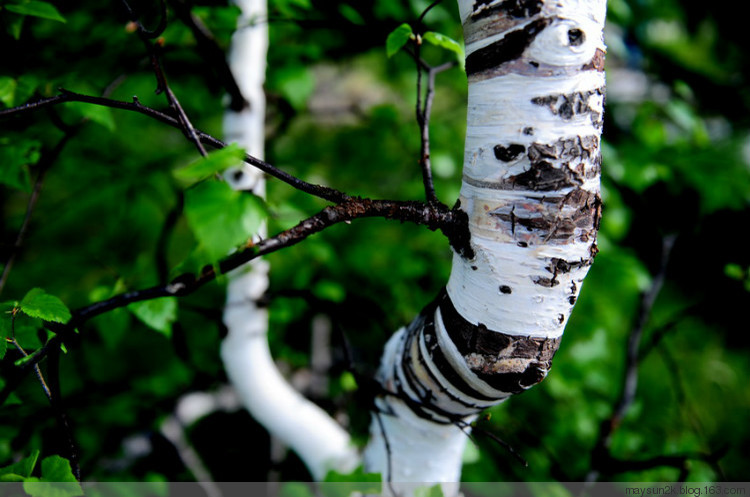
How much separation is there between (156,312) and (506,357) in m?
0.59

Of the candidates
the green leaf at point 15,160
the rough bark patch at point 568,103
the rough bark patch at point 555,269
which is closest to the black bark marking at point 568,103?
the rough bark patch at point 568,103

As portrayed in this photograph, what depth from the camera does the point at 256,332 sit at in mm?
937

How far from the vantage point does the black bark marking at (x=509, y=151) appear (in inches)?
17.7

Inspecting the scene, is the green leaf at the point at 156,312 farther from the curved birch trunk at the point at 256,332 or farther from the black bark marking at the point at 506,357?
the black bark marking at the point at 506,357

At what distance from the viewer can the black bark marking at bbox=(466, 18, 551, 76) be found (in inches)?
16.8

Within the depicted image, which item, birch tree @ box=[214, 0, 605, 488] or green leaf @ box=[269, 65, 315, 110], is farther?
green leaf @ box=[269, 65, 315, 110]

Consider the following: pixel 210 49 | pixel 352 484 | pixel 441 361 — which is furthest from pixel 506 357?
pixel 210 49

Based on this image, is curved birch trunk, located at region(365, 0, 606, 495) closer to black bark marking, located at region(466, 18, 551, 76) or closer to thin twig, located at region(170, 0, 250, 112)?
black bark marking, located at region(466, 18, 551, 76)

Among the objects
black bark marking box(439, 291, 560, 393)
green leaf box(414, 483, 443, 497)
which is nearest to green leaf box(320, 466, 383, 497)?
green leaf box(414, 483, 443, 497)

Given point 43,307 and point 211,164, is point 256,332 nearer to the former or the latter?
point 43,307

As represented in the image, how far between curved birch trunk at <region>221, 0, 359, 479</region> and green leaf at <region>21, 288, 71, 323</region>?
40 centimetres

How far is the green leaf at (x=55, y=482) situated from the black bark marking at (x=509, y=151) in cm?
63

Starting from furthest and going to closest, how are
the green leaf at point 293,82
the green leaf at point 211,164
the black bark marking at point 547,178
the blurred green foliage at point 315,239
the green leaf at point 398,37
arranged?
the green leaf at point 293,82, the blurred green foliage at point 315,239, the green leaf at point 398,37, the black bark marking at point 547,178, the green leaf at point 211,164

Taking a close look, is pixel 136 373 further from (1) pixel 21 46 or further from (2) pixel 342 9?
(2) pixel 342 9
